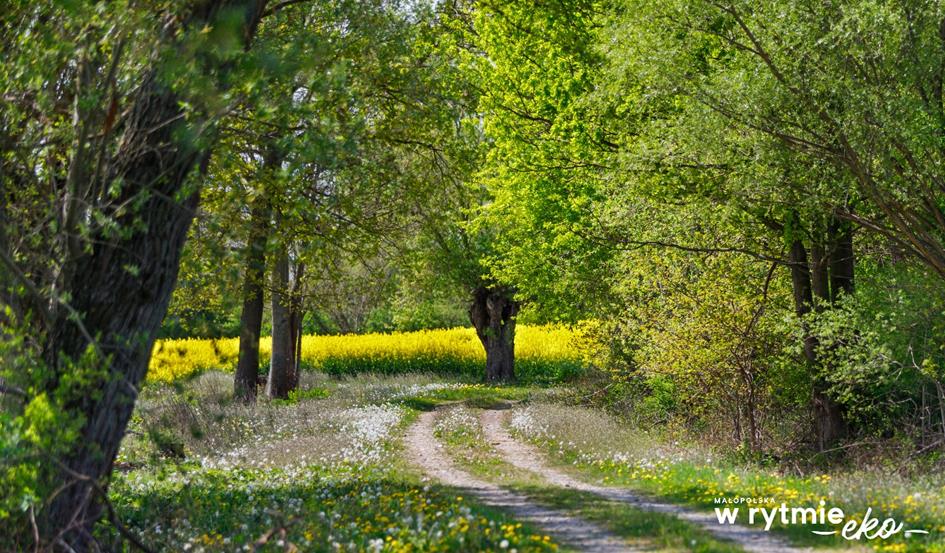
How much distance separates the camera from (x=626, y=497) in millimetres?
11992

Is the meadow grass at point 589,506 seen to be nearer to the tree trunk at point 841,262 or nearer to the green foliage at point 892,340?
the green foliage at point 892,340

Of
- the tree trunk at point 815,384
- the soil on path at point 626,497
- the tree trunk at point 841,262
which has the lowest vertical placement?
the soil on path at point 626,497

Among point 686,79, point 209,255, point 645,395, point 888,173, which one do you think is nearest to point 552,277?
point 645,395

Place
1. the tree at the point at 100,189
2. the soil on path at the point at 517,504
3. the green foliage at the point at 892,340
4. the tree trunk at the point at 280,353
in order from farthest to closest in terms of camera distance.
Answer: the tree trunk at the point at 280,353 < the green foliage at the point at 892,340 < the soil on path at the point at 517,504 < the tree at the point at 100,189

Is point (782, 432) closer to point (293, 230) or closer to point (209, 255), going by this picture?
point (293, 230)

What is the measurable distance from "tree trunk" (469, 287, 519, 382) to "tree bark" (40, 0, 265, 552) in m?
30.8

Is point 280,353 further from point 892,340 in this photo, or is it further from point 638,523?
point 638,523

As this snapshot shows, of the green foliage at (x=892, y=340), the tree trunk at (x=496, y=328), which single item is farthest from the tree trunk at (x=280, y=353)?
the green foliage at (x=892, y=340)

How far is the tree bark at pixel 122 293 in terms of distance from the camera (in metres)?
8.25

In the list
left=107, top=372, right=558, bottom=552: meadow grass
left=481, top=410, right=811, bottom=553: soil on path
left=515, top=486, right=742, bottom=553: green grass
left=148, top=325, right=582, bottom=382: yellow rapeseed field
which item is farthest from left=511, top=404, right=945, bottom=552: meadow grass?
left=148, top=325, right=582, bottom=382: yellow rapeseed field

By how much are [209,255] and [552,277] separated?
61.4ft

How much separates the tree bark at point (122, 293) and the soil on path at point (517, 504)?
4.34 m

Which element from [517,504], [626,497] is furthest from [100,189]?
[626,497]

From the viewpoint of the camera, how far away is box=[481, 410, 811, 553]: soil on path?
880 centimetres
